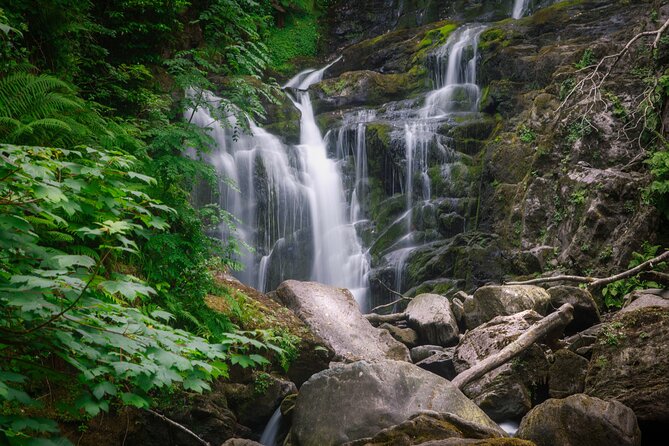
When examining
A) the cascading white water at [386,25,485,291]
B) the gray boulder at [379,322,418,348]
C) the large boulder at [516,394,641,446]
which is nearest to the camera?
the large boulder at [516,394,641,446]

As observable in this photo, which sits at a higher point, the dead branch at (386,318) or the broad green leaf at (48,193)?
the broad green leaf at (48,193)

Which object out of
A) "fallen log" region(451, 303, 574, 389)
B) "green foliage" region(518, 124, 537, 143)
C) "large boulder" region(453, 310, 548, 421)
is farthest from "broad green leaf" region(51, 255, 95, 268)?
"green foliage" region(518, 124, 537, 143)

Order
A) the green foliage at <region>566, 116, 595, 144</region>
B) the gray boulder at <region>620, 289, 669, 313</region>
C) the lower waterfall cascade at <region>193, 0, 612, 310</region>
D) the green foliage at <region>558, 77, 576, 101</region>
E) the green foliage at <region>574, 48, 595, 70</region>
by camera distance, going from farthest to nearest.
A: the lower waterfall cascade at <region>193, 0, 612, 310</region>
the green foliage at <region>574, 48, 595, 70</region>
the green foliage at <region>558, 77, 576, 101</region>
the green foliage at <region>566, 116, 595, 144</region>
the gray boulder at <region>620, 289, 669, 313</region>

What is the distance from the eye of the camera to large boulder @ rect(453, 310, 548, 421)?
5688 mm

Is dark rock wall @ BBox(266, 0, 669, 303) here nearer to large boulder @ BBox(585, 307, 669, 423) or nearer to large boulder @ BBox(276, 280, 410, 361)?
large boulder @ BBox(585, 307, 669, 423)

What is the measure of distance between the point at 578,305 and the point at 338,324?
10.7 feet

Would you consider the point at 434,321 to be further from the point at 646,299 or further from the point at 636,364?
the point at 636,364

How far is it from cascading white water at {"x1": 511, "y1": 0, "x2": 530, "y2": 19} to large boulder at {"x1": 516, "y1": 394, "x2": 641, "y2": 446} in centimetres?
1956

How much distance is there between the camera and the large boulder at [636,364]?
15.5 ft

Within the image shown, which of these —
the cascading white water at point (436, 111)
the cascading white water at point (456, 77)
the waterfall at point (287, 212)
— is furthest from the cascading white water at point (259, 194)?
the cascading white water at point (456, 77)

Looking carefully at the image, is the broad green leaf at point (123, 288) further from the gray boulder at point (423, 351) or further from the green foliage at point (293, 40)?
the green foliage at point (293, 40)

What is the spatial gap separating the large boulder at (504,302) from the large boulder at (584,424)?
2.80 m

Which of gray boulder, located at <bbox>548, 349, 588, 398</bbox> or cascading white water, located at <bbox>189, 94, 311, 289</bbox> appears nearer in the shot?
gray boulder, located at <bbox>548, 349, 588, 398</bbox>

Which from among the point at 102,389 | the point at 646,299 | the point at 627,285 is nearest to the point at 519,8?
the point at 627,285
